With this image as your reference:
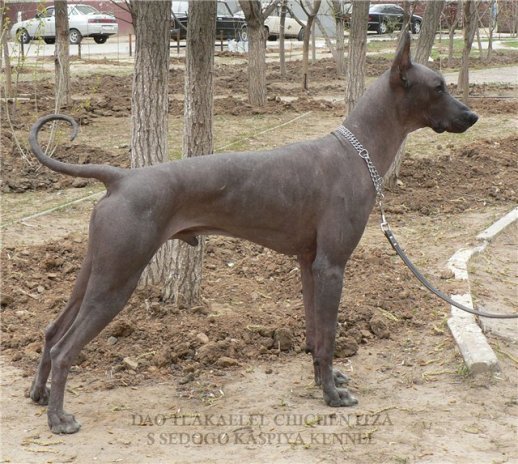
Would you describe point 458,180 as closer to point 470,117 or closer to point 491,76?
point 470,117

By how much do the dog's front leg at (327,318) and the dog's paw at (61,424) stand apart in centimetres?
144

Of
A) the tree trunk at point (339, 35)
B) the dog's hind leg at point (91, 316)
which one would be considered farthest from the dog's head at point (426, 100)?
the tree trunk at point (339, 35)

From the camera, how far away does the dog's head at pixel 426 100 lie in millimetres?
5191

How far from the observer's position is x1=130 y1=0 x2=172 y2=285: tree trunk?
253 inches

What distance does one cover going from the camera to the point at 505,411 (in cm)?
520

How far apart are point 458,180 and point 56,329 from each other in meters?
7.20

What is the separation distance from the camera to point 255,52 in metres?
17.0

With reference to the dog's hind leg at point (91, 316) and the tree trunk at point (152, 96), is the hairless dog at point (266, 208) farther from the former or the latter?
the tree trunk at point (152, 96)

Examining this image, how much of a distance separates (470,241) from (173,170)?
4712 millimetres

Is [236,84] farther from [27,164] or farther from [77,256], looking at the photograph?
[77,256]

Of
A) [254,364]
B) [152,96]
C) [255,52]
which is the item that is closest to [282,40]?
[255,52]

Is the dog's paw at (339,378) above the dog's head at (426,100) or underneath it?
underneath

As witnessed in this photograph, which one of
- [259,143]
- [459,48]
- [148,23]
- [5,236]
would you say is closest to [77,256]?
[5,236]

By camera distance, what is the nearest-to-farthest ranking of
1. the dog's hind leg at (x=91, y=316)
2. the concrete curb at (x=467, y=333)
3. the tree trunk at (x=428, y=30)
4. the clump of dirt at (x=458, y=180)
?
the dog's hind leg at (x=91, y=316)
the concrete curb at (x=467, y=333)
the clump of dirt at (x=458, y=180)
the tree trunk at (x=428, y=30)
